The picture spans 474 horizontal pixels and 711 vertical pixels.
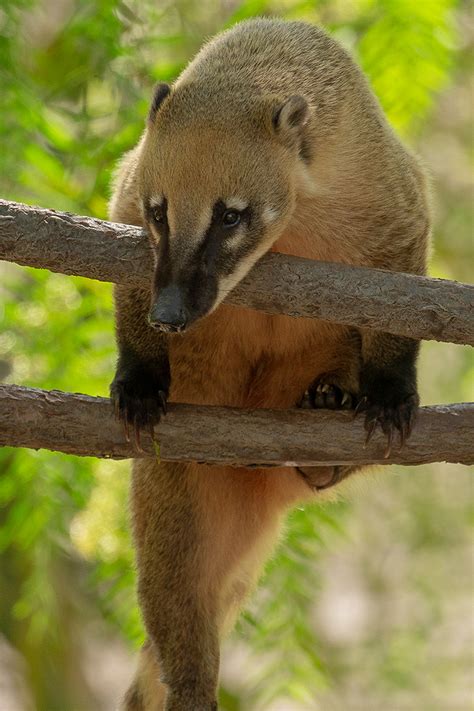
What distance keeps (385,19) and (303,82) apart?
4.47 ft

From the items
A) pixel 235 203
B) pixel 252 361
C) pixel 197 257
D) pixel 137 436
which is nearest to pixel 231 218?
pixel 235 203

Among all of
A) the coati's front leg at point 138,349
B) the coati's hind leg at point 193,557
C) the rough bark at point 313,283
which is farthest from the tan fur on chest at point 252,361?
the rough bark at point 313,283

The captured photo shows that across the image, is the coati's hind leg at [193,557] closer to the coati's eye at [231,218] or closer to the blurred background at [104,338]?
the blurred background at [104,338]

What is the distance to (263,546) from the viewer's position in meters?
3.60

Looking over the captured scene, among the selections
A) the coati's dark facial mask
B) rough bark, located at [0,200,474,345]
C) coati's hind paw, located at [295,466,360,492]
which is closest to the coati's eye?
the coati's dark facial mask

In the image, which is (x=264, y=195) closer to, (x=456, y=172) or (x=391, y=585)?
(x=456, y=172)

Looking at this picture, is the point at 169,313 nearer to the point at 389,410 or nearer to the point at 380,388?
the point at 389,410

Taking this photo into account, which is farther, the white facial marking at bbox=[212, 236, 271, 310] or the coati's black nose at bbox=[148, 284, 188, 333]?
the white facial marking at bbox=[212, 236, 271, 310]

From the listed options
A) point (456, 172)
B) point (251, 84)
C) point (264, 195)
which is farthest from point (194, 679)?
point (456, 172)

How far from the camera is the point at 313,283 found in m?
2.56

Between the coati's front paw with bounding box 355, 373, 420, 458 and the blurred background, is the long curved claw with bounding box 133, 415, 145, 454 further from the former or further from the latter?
the blurred background

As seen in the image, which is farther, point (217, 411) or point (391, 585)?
point (391, 585)

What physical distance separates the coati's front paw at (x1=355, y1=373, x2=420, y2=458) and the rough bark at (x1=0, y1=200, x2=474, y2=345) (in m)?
0.43

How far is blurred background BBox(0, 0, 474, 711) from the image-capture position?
421cm
